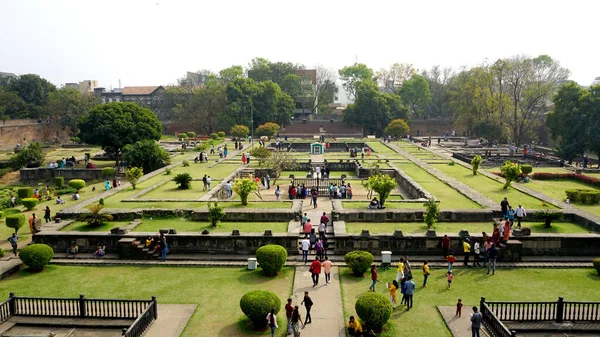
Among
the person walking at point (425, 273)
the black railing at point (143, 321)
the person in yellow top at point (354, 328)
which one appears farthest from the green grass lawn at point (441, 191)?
the black railing at point (143, 321)

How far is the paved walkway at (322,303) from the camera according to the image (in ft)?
35.5

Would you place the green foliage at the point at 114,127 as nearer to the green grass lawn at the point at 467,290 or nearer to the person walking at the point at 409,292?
the green grass lawn at the point at 467,290

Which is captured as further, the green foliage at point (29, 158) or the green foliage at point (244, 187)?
the green foliage at point (29, 158)

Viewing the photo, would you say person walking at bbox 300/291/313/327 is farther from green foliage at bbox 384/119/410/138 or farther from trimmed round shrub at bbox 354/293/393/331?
green foliage at bbox 384/119/410/138

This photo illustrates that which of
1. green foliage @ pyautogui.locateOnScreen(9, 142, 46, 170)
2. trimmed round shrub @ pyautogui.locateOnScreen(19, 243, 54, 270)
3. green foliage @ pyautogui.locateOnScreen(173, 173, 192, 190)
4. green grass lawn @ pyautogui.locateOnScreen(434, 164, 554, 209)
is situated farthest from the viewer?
green foliage @ pyautogui.locateOnScreen(9, 142, 46, 170)

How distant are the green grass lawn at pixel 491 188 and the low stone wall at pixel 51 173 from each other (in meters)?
25.8

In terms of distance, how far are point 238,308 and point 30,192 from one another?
Answer: 21.5 metres

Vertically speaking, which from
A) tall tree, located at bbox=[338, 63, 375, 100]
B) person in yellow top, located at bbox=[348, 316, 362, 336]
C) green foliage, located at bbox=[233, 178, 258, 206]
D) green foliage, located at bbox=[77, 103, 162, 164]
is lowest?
person in yellow top, located at bbox=[348, 316, 362, 336]

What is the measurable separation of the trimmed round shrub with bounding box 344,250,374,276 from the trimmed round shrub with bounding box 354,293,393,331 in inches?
127

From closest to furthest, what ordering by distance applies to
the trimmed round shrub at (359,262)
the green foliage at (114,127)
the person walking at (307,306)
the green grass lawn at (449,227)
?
1. the person walking at (307,306)
2. the trimmed round shrub at (359,262)
3. the green grass lawn at (449,227)
4. the green foliage at (114,127)

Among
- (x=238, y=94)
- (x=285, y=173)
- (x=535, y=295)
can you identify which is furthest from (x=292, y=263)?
(x=238, y=94)

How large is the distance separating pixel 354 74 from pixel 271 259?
7035 cm

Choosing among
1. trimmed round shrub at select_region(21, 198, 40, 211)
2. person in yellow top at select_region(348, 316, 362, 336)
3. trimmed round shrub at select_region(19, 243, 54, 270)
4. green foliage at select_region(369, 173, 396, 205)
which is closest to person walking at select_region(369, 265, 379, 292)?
person in yellow top at select_region(348, 316, 362, 336)

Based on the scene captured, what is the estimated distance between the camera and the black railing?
392 inches
